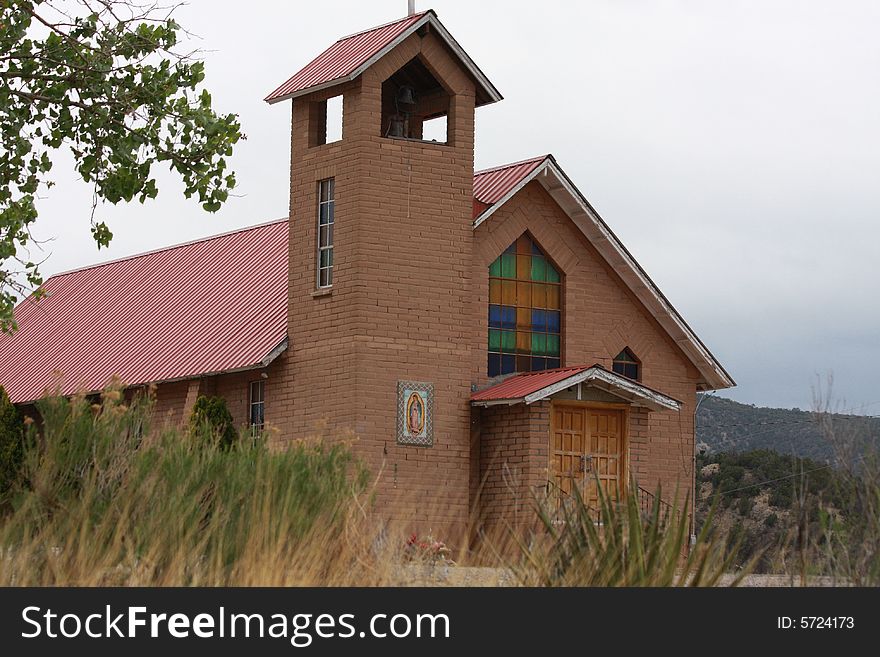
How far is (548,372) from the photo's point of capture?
26.5 meters

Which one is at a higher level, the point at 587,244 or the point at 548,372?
the point at 587,244

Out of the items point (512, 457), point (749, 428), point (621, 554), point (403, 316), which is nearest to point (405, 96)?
point (403, 316)

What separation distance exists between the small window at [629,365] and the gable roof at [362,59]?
5395 mm

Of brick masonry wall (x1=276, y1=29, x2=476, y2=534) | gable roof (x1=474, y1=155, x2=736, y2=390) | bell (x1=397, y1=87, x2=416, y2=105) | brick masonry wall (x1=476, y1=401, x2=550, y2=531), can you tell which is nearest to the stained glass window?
brick masonry wall (x1=276, y1=29, x2=476, y2=534)

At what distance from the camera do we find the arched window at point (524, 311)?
2750 centimetres

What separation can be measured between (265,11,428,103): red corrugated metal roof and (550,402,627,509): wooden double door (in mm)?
6310

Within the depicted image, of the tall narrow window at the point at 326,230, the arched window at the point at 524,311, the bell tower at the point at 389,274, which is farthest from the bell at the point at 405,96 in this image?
the arched window at the point at 524,311

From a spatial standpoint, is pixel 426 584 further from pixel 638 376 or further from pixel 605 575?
pixel 638 376

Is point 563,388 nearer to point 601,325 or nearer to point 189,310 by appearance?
point 601,325

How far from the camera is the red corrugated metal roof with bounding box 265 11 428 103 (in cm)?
2569
